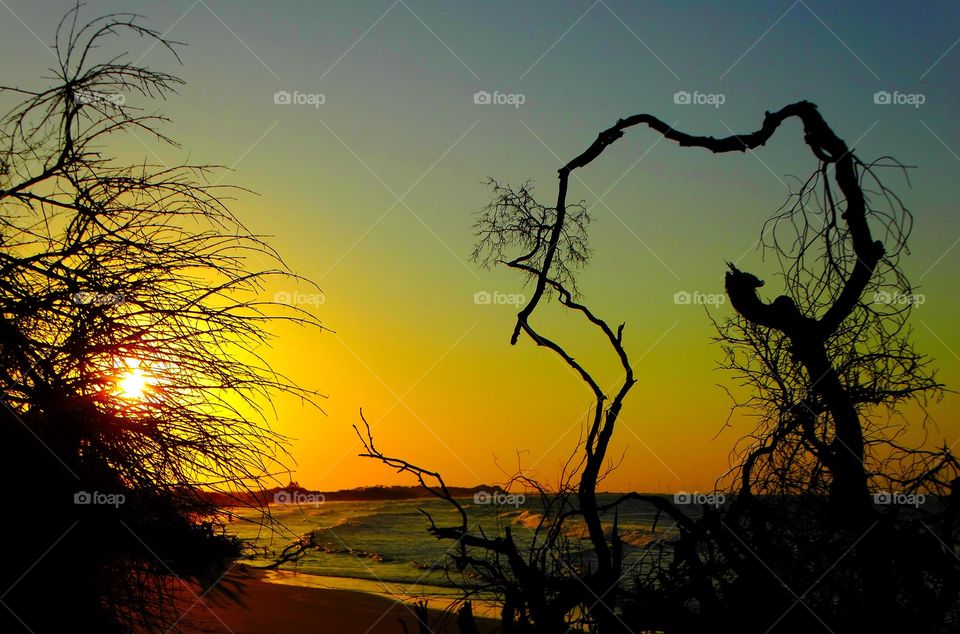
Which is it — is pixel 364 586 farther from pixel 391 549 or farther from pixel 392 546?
pixel 392 546

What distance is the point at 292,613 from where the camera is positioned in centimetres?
1420

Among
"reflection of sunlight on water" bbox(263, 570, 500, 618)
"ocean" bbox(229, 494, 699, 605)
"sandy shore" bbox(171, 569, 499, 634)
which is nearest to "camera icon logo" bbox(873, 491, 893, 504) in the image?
"ocean" bbox(229, 494, 699, 605)

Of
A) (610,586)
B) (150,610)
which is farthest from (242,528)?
(610,586)

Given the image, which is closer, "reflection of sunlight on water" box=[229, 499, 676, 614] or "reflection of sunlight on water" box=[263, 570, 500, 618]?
"reflection of sunlight on water" box=[263, 570, 500, 618]

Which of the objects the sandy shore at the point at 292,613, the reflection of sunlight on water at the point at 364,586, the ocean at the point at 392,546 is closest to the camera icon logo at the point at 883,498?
the ocean at the point at 392,546

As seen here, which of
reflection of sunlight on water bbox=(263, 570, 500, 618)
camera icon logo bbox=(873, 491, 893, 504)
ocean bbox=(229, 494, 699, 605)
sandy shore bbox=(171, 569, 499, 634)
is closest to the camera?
camera icon logo bbox=(873, 491, 893, 504)

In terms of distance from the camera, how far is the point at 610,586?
480 centimetres

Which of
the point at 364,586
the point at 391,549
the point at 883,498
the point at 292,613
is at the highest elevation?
the point at 883,498

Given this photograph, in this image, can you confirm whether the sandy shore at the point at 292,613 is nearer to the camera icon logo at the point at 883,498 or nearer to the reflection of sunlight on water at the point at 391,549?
the reflection of sunlight on water at the point at 391,549

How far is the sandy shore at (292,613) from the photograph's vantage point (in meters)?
11.5

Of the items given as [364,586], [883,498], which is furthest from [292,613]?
[883,498]

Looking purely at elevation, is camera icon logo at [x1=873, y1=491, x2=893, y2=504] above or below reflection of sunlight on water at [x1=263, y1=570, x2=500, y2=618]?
above

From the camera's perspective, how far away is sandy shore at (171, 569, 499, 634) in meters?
11.5

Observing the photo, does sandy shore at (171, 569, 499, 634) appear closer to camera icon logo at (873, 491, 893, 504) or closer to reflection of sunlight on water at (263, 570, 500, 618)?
reflection of sunlight on water at (263, 570, 500, 618)
